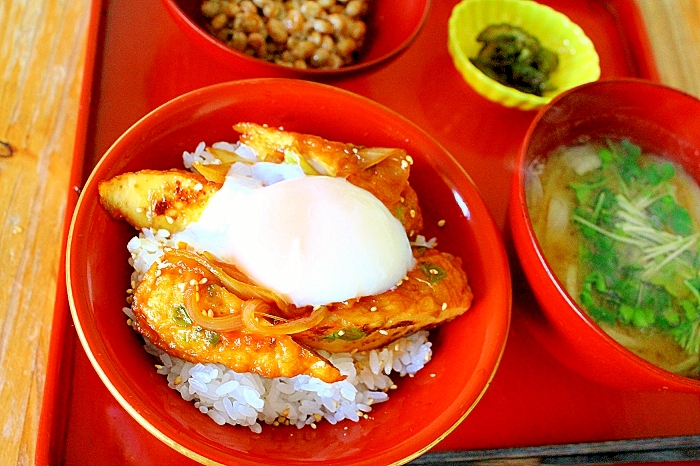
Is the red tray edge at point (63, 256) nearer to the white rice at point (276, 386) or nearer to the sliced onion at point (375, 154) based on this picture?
the white rice at point (276, 386)

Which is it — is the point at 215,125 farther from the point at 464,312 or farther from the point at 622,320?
the point at 622,320

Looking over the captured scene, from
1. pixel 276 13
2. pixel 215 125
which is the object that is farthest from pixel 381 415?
pixel 276 13

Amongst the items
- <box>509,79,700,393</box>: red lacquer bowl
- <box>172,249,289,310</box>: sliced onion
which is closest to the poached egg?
<box>172,249,289,310</box>: sliced onion

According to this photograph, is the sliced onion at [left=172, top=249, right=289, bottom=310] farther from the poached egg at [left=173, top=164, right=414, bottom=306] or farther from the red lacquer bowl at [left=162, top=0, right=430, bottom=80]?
the red lacquer bowl at [left=162, top=0, right=430, bottom=80]

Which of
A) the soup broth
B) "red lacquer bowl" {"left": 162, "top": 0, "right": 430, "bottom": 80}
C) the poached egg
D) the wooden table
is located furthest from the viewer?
"red lacquer bowl" {"left": 162, "top": 0, "right": 430, "bottom": 80}

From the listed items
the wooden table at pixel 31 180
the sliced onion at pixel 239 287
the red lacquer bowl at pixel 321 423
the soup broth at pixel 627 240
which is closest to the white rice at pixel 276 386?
the red lacquer bowl at pixel 321 423

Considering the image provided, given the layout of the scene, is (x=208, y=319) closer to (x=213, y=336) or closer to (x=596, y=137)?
(x=213, y=336)
